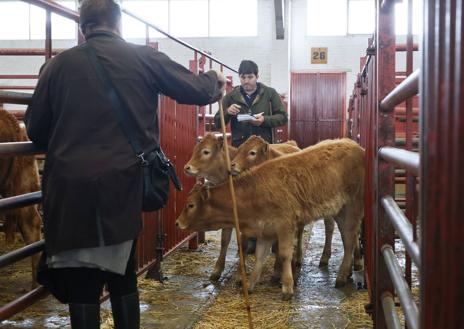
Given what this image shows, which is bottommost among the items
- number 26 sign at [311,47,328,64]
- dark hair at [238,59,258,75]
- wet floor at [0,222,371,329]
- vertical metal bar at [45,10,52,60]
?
wet floor at [0,222,371,329]

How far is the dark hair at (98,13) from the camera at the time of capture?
8.37 feet

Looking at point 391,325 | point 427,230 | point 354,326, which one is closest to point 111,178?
point 391,325

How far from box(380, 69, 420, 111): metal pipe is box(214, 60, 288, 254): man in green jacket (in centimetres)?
401

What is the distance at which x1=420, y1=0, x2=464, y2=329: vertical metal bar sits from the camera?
99 centimetres

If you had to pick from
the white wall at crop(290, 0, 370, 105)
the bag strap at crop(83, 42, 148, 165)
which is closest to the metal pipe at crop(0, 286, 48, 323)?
the bag strap at crop(83, 42, 148, 165)

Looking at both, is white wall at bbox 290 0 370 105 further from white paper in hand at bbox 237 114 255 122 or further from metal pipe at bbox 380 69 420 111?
metal pipe at bbox 380 69 420 111

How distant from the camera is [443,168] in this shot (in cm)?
103

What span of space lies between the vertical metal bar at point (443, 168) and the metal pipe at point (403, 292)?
30cm

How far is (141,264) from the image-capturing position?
4.75 metres

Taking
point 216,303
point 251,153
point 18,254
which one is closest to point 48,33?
point 18,254

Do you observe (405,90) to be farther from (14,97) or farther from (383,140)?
(14,97)

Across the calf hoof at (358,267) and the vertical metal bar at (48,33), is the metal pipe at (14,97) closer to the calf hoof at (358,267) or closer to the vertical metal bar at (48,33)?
the vertical metal bar at (48,33)

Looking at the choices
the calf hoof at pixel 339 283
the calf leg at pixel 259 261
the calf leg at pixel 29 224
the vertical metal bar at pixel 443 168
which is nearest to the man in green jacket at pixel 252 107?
the calf leg at pixel 259 261

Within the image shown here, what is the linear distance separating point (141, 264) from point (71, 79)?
2660mm
